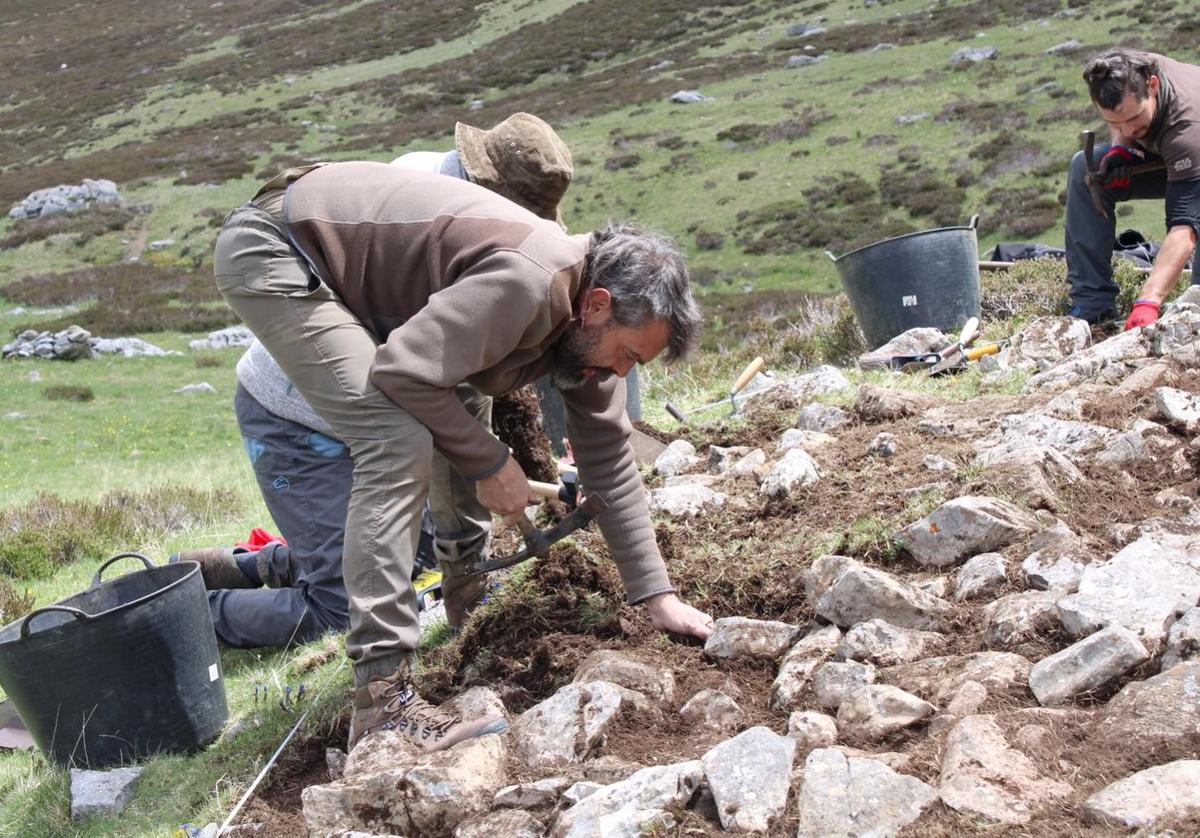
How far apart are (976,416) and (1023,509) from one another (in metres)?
1.39

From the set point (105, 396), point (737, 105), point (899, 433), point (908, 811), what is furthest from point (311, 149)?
point (908, 811)

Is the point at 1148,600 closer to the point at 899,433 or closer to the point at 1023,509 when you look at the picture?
the point at 1023,509

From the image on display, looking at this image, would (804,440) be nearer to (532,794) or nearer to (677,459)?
(677,459)

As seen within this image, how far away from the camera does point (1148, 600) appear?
2764 millimetres

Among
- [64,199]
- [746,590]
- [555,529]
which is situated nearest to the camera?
[555,529]

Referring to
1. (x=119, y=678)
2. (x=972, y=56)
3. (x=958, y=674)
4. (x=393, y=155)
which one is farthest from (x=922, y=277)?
(x=393, y=155)

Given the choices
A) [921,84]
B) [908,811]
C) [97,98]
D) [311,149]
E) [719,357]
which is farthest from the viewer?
[97,98]

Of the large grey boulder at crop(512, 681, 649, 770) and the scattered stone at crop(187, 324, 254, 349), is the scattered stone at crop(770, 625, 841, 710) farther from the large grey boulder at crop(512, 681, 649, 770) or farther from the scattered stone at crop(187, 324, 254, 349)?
the scattered stone at crop(187, 324, 254, 349)

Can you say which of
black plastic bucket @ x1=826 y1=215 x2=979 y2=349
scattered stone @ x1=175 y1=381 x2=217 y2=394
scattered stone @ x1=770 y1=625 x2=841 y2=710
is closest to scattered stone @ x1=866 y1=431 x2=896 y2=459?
scattered stone @ x1=770 y1=625 x2=841 y2=710

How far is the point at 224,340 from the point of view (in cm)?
2234

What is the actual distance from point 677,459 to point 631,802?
11.1 feet

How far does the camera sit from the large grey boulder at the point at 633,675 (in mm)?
3195

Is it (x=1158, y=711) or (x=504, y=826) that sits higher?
(x=1158, y=711)

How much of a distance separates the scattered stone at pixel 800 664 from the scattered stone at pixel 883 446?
1565 mm
